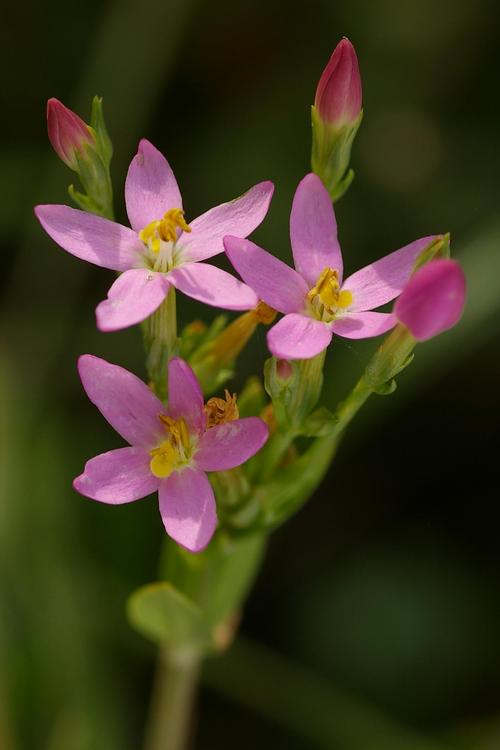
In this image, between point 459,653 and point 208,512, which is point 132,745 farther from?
point 208,512

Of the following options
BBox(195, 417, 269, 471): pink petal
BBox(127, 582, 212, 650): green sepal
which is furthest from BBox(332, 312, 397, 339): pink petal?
BBox(127, 582, 212, 650): green sepal

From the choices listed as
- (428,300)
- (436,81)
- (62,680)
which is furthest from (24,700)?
(436,81)

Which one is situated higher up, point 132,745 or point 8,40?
point 8,40

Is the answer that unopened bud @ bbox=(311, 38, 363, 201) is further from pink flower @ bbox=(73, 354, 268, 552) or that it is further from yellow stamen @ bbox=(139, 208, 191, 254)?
pink flower @ bbox=(73, 354, 268, 552)

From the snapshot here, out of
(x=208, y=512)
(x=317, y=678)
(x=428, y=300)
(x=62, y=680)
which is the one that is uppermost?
(x=428, y=300)

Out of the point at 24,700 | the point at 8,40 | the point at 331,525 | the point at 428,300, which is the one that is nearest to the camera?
the point at 428,300

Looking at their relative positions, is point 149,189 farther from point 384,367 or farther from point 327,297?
point 384,367
